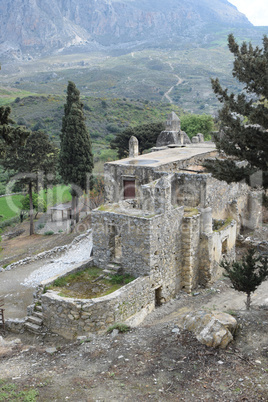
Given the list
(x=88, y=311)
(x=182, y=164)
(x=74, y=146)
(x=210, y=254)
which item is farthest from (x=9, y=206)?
(x=88, y=311)

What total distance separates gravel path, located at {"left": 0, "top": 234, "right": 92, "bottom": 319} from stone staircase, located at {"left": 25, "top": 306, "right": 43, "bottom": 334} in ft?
4.51

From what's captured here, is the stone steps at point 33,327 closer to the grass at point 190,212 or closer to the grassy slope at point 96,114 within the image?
the grass at point 190,212

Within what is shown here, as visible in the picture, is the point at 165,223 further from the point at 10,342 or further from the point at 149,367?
the point at 10,342

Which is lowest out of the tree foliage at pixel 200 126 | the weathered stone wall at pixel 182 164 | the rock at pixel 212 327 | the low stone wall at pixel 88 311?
the low stone wall at pixel 88 311

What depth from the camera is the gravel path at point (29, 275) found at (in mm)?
14250

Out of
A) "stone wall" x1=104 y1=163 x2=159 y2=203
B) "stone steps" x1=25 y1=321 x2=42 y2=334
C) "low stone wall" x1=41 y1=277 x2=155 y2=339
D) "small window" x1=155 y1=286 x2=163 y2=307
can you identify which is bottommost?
"stone steps" x1=25 y1=321 x2=42 y2=334

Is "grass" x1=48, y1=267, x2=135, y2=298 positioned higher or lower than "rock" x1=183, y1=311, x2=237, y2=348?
lower

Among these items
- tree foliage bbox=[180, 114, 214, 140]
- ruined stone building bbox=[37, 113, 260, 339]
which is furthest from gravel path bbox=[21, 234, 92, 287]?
tree foliage bbox=[180, 114, 214, 140]

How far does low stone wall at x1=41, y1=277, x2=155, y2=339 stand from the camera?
425 inches

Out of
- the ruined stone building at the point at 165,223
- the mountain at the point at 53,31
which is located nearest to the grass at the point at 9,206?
the ruined stone building at the point at 165,223

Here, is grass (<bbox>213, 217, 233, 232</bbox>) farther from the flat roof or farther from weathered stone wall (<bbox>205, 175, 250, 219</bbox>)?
the flat roof

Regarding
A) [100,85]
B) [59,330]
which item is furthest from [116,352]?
[100,85]

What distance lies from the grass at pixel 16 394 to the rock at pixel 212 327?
3601 millimetres

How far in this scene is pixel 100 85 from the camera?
3622 inches
